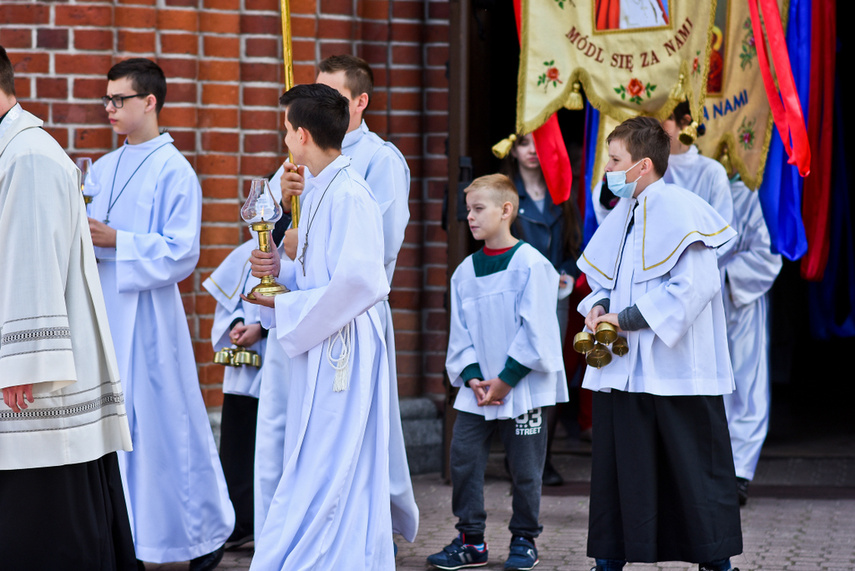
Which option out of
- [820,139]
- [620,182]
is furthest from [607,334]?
[820,139]

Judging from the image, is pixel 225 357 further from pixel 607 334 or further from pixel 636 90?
pixel 636 90

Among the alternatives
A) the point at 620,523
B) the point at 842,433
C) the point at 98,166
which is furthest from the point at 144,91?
the point at 842,433

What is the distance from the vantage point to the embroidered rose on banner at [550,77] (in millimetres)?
6035

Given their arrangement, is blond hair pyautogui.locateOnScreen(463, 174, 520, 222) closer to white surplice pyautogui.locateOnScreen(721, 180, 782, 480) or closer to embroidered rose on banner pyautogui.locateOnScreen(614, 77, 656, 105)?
embroidered rose on banner pyautogui.locateOnScreen(614, 77, 656, 105)

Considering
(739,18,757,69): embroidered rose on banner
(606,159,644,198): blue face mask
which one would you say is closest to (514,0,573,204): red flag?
(739,18,757,69): embroidered rose on banner

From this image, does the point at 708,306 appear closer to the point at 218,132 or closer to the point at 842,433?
the point at 218,132

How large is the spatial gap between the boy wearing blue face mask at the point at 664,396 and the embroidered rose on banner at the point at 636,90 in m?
1.72

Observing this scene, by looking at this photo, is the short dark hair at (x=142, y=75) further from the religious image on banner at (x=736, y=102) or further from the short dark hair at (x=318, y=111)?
the religious image on banner at (x=736, y=102)

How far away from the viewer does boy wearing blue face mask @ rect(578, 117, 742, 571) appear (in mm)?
4109

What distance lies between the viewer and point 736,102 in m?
6.07

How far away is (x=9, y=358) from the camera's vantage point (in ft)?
11.0

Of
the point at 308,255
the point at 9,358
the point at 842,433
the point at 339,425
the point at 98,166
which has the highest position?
the point at 98,166

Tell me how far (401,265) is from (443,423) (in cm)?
90

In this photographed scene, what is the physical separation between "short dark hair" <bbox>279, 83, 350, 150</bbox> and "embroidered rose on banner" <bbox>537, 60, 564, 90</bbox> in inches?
88.7
